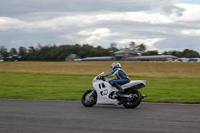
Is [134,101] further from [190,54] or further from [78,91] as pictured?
[190,54]

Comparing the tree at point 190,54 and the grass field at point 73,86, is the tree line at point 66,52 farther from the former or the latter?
the grass field at point 73,86

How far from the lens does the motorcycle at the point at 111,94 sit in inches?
387

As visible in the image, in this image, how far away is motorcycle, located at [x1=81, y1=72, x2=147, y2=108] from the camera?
387 inches

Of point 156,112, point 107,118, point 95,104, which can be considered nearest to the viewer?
point 107,118

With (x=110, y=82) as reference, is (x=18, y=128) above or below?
below

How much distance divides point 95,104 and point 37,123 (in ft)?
13.9

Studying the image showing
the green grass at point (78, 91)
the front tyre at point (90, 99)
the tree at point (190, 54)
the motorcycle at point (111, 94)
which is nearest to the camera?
the motorcycle at point (111, 94)

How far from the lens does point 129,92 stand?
9.88 m

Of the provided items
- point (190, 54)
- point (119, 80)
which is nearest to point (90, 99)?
point (119, 80)

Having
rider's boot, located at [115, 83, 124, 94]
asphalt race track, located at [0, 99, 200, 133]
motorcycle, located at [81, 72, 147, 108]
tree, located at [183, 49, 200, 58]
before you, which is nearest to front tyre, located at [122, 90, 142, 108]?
motorcycle, located at [81, 72, 147, 108]

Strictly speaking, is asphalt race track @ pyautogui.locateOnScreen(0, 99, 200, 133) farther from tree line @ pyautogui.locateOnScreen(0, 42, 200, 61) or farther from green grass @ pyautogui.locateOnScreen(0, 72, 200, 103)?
tree line @ pyautogui.locateOnScreen(0, 42, 200, 61)

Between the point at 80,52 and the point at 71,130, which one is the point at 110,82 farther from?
the point at 80,52

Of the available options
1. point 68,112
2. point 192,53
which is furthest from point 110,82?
point 192,53

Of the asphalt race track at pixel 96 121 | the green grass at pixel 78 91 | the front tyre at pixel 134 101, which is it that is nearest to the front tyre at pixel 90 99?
the front tyre at pixel 134 101
